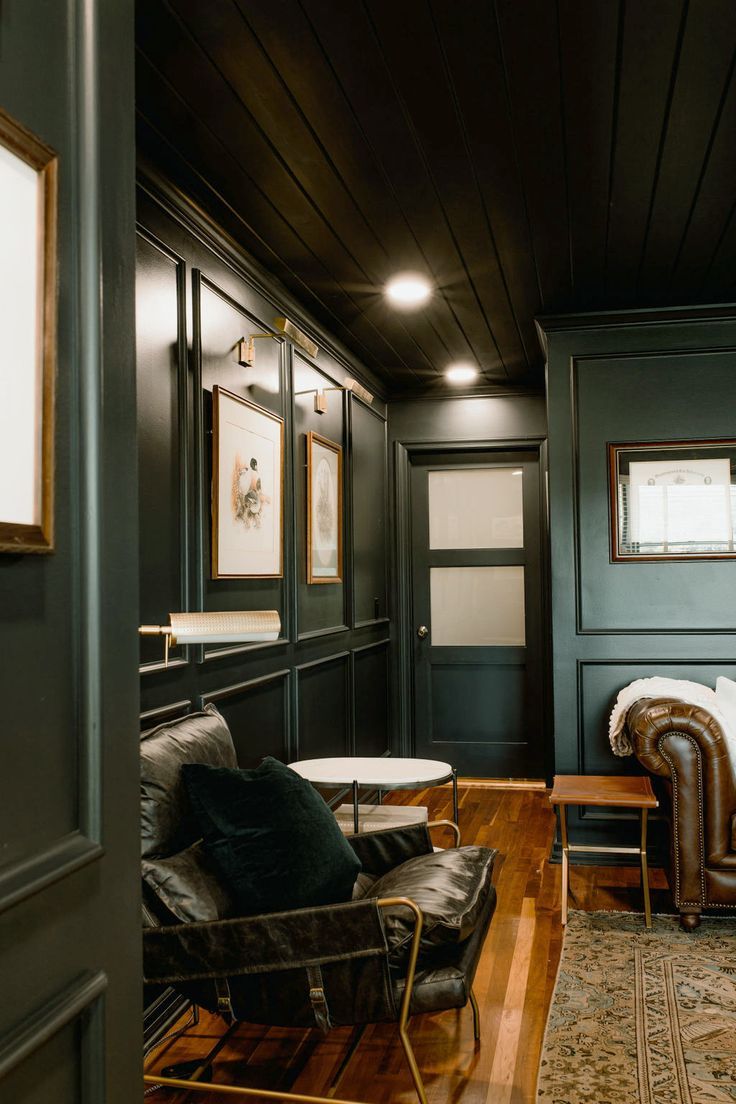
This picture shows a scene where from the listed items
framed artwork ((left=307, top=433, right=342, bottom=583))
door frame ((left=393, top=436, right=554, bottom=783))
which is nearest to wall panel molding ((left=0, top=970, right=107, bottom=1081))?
framed artwork ((left=307, top=433, right=342, bottom=583))

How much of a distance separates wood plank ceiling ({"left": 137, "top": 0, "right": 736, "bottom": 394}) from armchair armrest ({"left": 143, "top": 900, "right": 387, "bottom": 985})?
2007mm

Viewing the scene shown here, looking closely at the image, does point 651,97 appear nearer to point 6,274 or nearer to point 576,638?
point 6,274

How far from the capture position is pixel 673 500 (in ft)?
14.3

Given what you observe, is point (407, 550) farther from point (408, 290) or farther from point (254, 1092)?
point (254, 1092)

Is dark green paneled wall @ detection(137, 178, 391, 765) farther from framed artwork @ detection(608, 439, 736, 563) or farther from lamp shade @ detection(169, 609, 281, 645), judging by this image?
framed artwork @ detection(608, 439, 736, 563)

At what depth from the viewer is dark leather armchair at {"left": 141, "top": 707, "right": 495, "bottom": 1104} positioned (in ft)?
6.47

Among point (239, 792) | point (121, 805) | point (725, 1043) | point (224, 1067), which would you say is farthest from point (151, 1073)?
point (121, 805)

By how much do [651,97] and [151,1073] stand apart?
2.92 meters

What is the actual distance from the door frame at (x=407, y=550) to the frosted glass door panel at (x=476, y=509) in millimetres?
153

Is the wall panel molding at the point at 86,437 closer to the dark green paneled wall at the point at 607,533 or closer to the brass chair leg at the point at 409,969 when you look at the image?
the brass chair leg at the point at 409,969

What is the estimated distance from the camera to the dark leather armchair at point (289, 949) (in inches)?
77.7

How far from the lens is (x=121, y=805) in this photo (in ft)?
3.51

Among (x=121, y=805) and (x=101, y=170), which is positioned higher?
(x=101, y=170)

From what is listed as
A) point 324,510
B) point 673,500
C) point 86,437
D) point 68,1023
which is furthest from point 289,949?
point 673,500
